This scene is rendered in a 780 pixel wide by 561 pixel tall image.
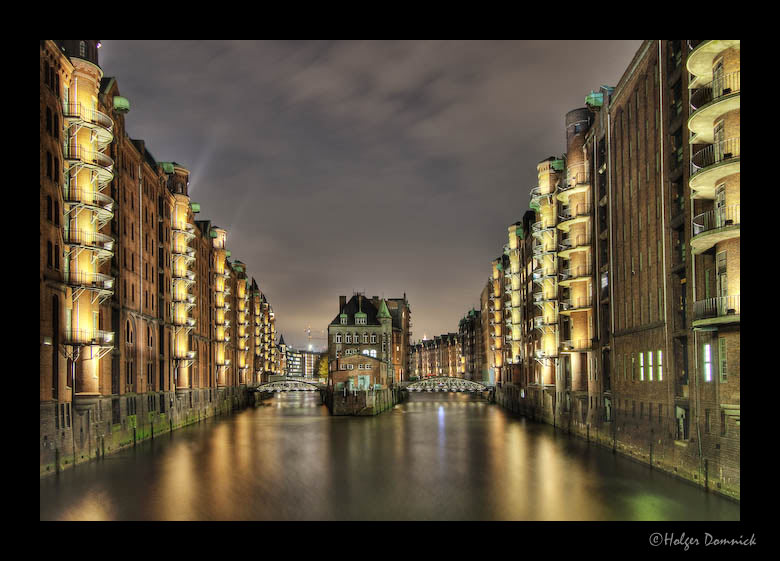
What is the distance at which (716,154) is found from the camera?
1006 inches

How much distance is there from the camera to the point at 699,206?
1137 inches

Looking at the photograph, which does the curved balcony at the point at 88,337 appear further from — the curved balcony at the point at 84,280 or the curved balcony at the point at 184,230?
the curved balcony at the point at 184,230

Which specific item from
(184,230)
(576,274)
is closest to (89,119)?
(184,230)

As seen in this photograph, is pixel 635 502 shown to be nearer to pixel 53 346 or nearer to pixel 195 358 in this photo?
pixel 53 346

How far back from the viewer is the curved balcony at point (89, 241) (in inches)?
1465

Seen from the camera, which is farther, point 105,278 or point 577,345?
point 577,345

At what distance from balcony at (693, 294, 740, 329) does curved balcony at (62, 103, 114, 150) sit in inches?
1209

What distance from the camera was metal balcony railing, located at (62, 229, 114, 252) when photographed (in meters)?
37.2

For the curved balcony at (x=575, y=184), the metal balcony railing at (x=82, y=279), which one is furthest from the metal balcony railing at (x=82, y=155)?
the curved balcony at (x=575, y=184)

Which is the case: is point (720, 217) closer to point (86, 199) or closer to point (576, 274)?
point (576, 274)

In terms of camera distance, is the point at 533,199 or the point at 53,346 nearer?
the point at 53,346

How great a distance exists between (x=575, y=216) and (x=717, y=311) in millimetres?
24815
